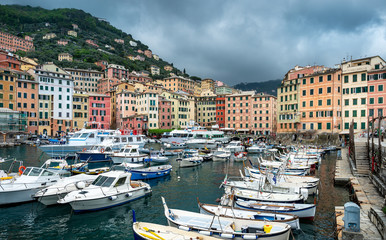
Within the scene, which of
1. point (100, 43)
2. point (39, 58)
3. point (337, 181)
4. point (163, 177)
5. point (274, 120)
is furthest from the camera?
point (100, 43)

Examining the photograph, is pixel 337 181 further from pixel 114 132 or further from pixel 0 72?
pixel 0 72

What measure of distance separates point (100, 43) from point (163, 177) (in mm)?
194154

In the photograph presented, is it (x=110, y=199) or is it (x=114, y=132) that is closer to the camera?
(x=110, y=199)

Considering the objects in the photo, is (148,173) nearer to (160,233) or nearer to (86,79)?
(160,233)

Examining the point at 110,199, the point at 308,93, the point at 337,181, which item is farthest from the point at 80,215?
the point at 308,93

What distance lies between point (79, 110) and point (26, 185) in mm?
71694

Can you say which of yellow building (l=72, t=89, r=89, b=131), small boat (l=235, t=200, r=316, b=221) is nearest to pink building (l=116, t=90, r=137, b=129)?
yellow building (l=72, t=89, r=89, b=131)

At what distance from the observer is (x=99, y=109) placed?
289ft

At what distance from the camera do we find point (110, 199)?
16.8 metres

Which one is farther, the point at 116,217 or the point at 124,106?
the point at 124,106

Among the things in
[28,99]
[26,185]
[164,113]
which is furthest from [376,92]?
[28,99]

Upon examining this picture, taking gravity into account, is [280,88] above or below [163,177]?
above

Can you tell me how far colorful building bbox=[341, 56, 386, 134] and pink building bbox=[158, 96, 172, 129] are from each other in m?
56.3

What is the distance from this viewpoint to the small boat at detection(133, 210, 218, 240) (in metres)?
9.73
